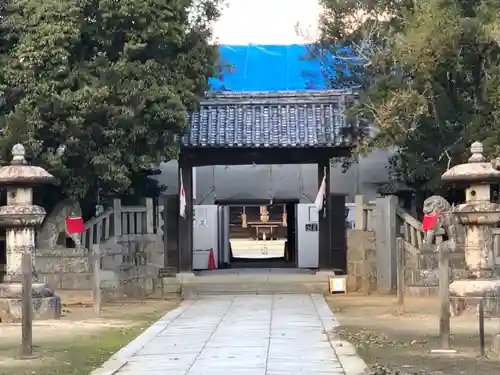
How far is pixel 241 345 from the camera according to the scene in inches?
477

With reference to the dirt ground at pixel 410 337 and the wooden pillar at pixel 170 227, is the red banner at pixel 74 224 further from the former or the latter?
the dirt ground at pixel 410 337

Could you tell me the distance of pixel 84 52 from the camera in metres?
17.5

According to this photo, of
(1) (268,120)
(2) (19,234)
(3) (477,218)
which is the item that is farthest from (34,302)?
(1) (268,120)

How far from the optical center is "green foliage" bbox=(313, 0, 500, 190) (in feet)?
52.0

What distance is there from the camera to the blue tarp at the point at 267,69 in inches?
1104

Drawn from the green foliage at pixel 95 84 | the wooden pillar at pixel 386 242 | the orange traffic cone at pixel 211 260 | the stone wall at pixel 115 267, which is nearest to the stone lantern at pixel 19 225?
the green foliage at pixel 95 84

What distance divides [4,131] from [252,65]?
1444 cm

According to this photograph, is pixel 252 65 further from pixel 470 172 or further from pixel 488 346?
pixel 488 346

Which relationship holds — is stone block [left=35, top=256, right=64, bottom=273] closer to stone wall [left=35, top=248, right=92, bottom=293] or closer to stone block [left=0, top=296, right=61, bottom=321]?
stone wall [left=35, top=248, right=92, bottom=293]

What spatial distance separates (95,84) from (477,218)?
7694 mm

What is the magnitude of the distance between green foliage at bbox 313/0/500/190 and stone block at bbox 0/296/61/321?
283 inches

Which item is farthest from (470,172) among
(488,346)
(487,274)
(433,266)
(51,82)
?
(51,82)

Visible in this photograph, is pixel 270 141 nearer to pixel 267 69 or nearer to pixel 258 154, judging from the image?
pixel 258 154

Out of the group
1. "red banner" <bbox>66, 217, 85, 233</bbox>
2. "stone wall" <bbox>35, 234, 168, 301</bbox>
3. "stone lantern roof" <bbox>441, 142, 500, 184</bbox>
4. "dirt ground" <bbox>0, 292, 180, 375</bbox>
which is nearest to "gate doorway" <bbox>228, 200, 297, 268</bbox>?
"stone wall" <bbox>35, 234, 168, 301</bbox>
